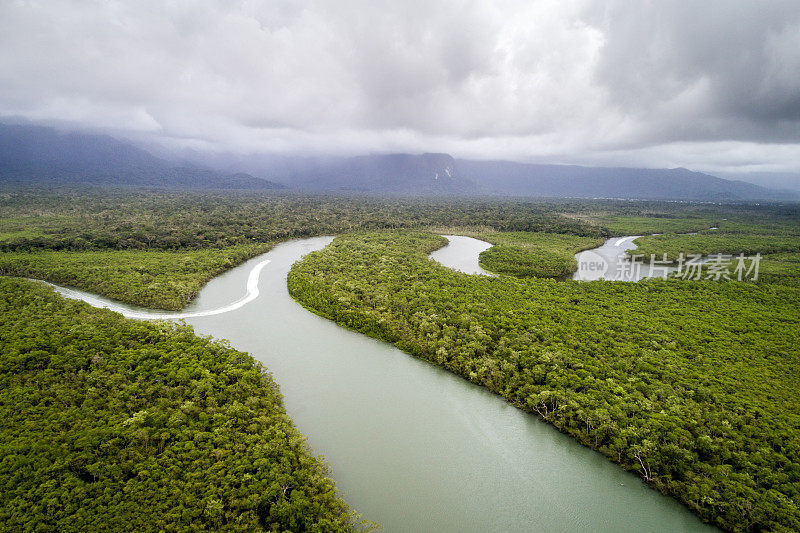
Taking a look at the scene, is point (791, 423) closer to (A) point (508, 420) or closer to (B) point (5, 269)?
(A) point (508, 420)

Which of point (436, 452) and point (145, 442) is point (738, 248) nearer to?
point (436, 452)

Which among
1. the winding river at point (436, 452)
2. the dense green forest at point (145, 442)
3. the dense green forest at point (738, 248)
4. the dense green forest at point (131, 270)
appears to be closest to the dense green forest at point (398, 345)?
the dense green forest at point (145, 442)

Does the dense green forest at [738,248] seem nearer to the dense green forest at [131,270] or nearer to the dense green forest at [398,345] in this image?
the dense green forest at [398,345]

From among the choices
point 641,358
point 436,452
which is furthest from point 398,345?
point 641,358

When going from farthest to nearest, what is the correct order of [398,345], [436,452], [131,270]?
[131,270]
[398,345]
[436,452]

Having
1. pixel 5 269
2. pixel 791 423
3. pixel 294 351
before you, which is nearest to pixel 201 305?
pixel 294 351

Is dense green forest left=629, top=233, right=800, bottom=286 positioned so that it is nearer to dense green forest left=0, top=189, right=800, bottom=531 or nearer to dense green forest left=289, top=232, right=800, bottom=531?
dense green forest left=0, top=189, right=800, bottom=531
